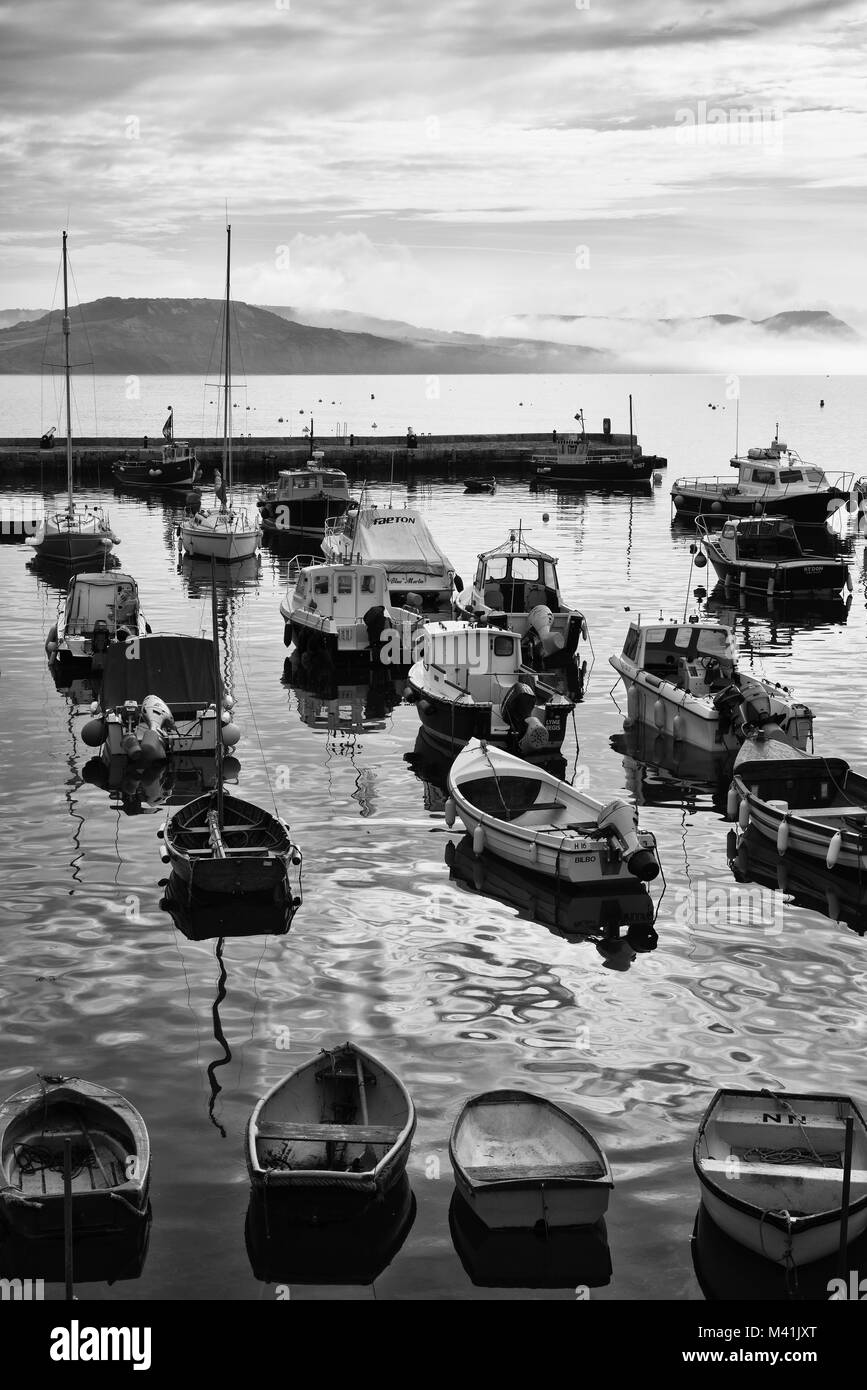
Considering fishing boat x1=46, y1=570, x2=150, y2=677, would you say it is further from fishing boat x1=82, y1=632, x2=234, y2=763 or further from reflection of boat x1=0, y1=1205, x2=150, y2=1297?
reflection of boat x1=0, y1=1205, x2=150, y2=1297

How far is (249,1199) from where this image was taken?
15.9 metres

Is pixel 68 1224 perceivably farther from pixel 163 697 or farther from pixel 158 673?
pixel 158 673

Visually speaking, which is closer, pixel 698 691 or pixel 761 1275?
pixel 761 1275

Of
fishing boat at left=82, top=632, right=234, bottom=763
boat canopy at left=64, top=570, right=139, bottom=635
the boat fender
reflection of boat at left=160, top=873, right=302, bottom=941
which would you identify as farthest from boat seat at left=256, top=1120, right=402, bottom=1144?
boat canopy at left=64, top=570, right=139, bottom=635

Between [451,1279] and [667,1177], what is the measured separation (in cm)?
299

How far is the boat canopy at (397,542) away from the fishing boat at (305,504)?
21.9m

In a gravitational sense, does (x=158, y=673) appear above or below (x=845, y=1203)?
above

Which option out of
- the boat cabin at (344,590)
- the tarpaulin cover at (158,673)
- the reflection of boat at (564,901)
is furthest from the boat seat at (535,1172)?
the boat cabin at (344,590)

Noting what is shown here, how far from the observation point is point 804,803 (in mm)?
28375

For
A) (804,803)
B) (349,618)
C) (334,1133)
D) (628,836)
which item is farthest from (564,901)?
(349,618)

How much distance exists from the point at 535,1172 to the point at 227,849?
10.7 m

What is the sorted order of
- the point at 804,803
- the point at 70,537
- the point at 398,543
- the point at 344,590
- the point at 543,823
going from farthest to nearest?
the point at 70,537
the point at 398,543
the point at 344,590
the point at 804,803
the point at 543,823

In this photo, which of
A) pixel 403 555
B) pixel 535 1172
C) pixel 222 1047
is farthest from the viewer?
pixel 403 555
